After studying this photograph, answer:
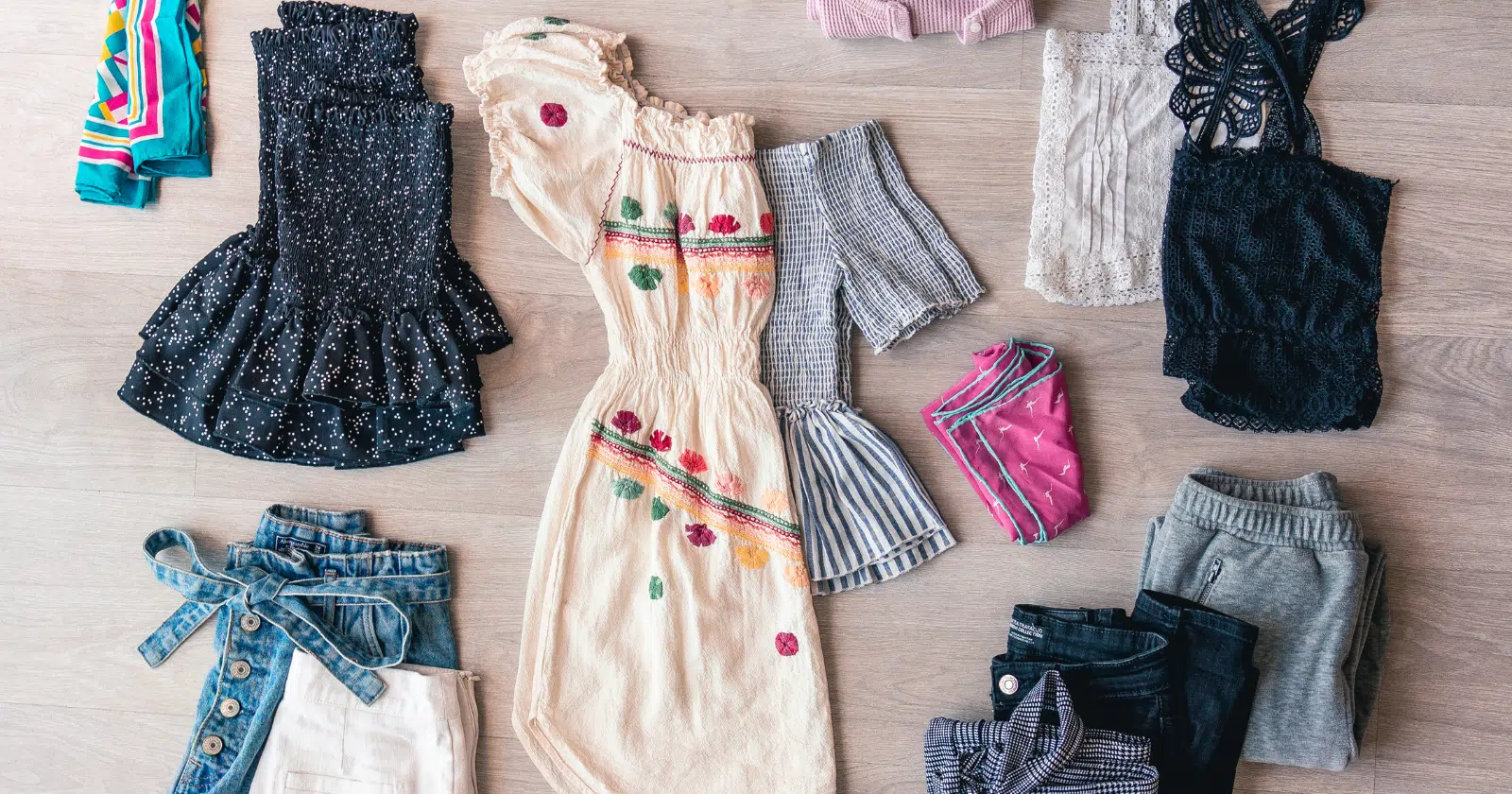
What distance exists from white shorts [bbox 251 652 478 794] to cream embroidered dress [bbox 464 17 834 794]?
13 centimetres

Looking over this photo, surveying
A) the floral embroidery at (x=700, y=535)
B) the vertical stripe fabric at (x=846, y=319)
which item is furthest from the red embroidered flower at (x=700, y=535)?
the vertical stripe fabric at (x=846, y=319)

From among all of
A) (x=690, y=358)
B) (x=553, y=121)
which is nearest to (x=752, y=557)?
(x=690, y=358)

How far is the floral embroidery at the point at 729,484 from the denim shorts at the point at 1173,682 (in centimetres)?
51

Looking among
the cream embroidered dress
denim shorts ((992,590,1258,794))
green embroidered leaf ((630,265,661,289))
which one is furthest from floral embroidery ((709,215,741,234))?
denim shorts ((992,590,1258,794))

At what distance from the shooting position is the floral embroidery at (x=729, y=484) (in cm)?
152

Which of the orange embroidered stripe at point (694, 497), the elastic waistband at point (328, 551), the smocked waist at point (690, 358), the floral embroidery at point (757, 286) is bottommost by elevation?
the elastic waistband at point (328, 551)

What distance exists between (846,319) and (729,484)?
0.33 metres

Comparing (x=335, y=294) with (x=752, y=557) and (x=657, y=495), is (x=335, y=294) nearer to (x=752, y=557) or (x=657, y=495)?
(x=657, y=495)

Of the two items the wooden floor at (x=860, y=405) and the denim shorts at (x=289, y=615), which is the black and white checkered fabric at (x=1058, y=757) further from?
the denim shorts at (x=289, y=615)

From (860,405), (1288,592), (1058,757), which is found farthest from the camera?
(860,405)

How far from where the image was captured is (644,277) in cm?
153

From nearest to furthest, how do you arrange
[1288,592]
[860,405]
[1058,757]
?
[1058,757] → [1288,592] → [860,405]

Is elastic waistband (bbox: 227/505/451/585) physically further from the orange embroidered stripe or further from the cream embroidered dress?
the orange embroidered stripe

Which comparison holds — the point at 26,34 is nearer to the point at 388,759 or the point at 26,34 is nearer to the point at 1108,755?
the point at 388,759
